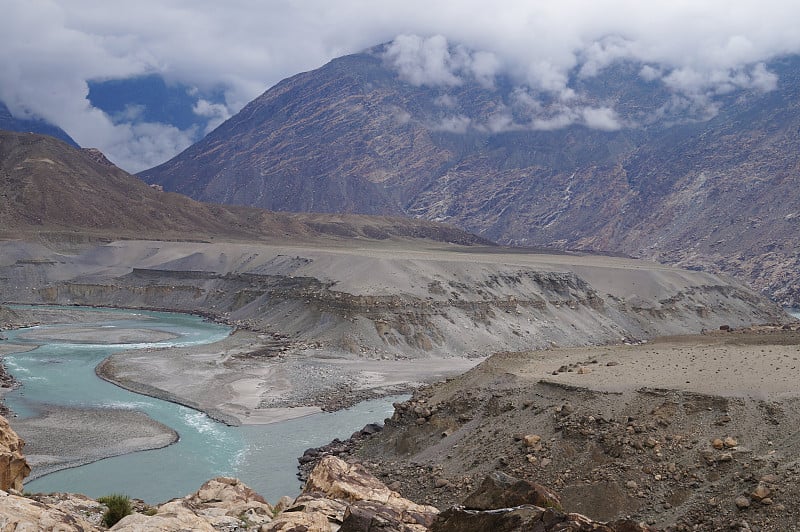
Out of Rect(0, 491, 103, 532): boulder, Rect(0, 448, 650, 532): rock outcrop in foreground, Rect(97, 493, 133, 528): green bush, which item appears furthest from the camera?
Rect(97, 493, 133, 528): green bush

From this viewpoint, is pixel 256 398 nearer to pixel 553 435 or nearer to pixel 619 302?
pixel 553 435

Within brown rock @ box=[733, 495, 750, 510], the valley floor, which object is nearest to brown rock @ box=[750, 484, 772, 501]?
the valley floor

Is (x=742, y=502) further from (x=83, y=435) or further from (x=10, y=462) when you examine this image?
(x=83, y=435)

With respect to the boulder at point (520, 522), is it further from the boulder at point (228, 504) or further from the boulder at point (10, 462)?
the boulder at point (10, 462)

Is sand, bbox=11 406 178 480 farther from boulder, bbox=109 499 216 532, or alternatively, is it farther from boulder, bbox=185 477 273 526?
boulder, bbox=109 499 216 532

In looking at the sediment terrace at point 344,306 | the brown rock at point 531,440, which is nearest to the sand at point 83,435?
the sediment terrace at point 344,306

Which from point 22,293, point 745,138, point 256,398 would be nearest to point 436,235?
point 745,138
